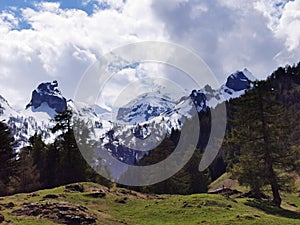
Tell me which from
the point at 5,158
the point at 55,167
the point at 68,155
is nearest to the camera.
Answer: the point at 5,158

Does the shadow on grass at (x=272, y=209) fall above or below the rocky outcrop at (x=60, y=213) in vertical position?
above

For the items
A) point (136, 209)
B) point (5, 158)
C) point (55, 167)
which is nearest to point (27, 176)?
point (55, 167)

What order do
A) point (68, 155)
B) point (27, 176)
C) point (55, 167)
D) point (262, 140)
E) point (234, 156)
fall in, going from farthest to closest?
point (55, 167), point (68, 155), point (234, 156), point (27, 176), point (262, 140)

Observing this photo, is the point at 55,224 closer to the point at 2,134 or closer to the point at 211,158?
the point at 2,134

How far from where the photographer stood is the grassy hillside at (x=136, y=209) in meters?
30.1

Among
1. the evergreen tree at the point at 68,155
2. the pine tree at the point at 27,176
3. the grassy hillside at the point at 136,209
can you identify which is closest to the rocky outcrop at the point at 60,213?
the grassy hillside at the point at 136,209

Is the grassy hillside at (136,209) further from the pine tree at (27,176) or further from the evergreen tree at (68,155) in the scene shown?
the pine tree at (27,176)

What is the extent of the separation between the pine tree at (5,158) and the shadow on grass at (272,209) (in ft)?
124

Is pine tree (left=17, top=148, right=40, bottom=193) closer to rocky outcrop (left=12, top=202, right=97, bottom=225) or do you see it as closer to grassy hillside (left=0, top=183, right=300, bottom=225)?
grassy hillside (left=0, top=183, right=300, bottom=225)

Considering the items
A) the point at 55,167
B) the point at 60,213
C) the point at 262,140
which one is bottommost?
the point at 60,213

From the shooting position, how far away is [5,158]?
61.3m

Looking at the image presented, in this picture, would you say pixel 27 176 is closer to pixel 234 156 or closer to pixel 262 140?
pixel 234 156

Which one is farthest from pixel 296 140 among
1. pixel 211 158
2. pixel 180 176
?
pixel 180 176

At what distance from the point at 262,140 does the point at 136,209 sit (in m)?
19.7
